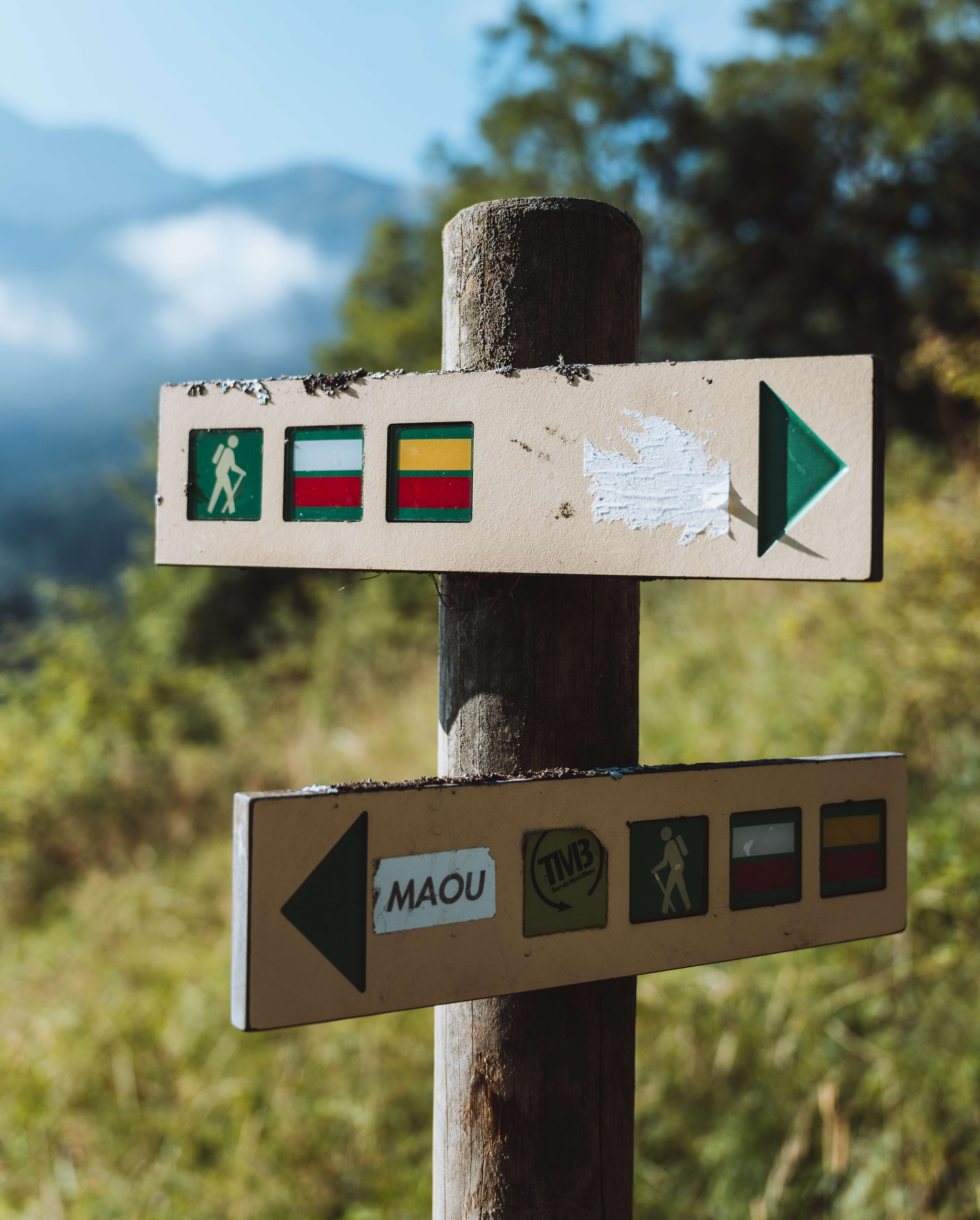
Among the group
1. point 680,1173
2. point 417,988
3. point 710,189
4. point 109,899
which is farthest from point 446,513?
point 710,189

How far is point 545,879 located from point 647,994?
2036 mm

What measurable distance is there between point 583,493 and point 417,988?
19.2 inches

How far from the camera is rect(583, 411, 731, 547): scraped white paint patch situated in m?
0.85

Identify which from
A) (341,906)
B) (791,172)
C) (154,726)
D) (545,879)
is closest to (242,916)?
(341,906)

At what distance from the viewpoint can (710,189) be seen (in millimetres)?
12117

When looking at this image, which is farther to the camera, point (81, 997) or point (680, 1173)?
point (81, 997)

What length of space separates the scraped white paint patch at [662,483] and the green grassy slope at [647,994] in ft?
6.64

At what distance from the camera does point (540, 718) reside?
104 cm

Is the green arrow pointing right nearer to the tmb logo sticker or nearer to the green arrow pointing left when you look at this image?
the tmb logo sticker

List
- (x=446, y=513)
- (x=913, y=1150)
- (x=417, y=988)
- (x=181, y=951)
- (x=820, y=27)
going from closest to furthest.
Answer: (x=417, y=988) < (x=446, y=513) < (x=913, y=1150) < (x=181, y=951) < (x=820, y=27)

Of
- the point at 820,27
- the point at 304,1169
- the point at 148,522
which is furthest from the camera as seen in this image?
the point at 820,27

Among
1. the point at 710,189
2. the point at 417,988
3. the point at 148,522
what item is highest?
the point at 710,189

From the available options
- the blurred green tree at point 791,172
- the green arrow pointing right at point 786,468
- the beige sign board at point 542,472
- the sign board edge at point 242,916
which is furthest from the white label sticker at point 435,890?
the blurred green tree at point 791,172

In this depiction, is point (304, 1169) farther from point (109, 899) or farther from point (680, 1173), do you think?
point (109, 899)
